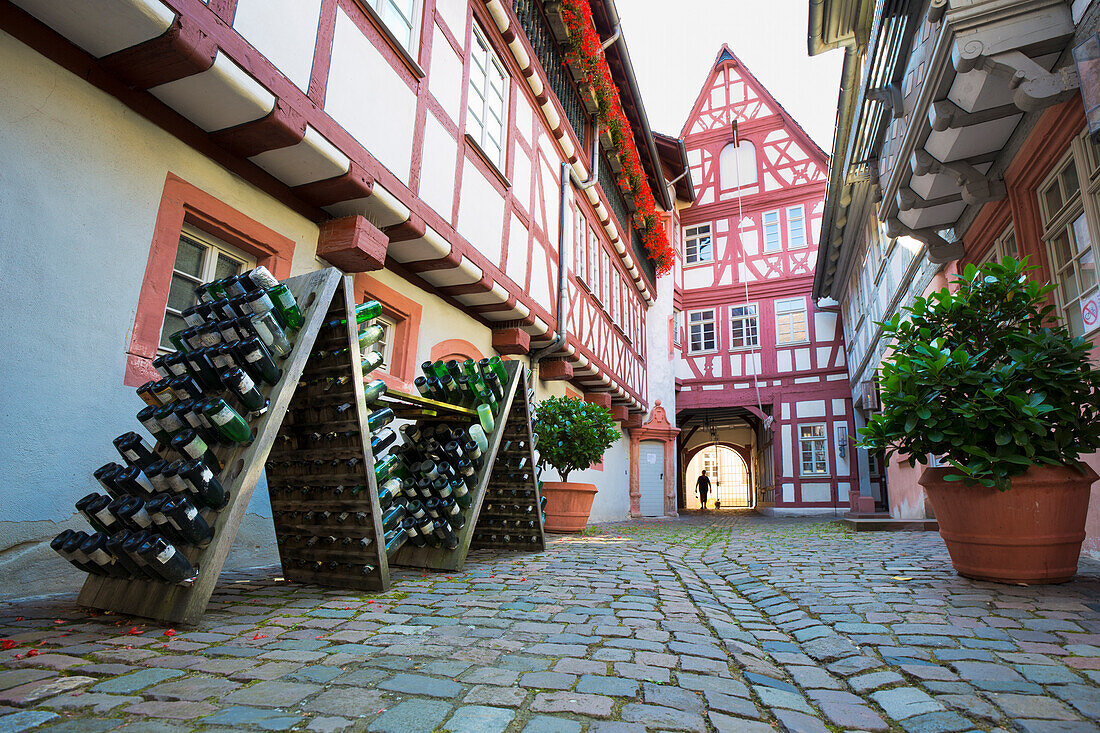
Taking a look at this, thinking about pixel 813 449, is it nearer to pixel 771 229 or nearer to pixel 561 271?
pixel 771 229

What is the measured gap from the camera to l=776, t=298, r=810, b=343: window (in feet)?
57.3

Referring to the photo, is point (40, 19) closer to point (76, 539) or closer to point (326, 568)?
point (76, 539)

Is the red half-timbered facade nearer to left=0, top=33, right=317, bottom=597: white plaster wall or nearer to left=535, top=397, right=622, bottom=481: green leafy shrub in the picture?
left=535, top=397, right=622, bottom=481: green leafy shrub

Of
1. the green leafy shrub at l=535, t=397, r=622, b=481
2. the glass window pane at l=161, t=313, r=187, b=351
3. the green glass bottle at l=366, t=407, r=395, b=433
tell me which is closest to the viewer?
the green glass bottle at l=366, t=407, r=395, b=433

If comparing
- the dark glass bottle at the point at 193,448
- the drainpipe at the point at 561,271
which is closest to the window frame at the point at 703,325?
the drainpipe at the point at 561,271

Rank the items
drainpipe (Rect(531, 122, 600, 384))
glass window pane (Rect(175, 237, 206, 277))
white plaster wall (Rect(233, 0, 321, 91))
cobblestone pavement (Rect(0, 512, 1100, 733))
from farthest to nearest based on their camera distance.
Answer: drainpipe (Rect(531, 122, 600, 384)) → glass window pane (Rect(175, 237, 206, 277)) → white plaster wall (Rect(233, 0, 321, 91)) → cobblestone pavement (Rect(0, 512, 1100, 733))

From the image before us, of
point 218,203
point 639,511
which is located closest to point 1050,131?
point 218,203

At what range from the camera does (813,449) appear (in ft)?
55.4

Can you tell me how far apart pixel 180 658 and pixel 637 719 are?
4.53 ft

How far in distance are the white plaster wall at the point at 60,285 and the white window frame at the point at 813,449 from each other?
54.2 feet

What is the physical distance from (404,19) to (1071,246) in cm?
536

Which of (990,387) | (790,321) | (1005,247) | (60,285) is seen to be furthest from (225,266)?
(790,321)

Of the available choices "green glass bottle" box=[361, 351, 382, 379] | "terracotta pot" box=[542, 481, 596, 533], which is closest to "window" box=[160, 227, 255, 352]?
"green glass bottle" box=[361, 351, 382, 379]

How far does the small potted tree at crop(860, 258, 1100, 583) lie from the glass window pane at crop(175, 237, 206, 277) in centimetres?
427
